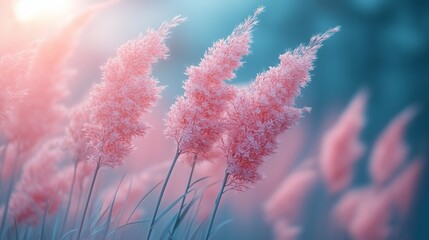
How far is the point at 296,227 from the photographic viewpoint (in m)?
6.79

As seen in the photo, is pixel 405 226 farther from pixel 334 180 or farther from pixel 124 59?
pixel 124 59

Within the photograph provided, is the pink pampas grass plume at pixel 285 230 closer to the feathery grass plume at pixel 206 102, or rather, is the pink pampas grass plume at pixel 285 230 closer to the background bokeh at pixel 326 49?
the background bokeh at pixel 326 49

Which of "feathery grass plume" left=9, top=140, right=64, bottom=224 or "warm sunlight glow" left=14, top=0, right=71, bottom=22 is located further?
"warm sunlight glow" left=14, top=0, right=71, bottom=22

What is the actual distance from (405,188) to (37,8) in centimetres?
585

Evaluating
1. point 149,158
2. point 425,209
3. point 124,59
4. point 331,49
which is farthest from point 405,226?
point 124,59

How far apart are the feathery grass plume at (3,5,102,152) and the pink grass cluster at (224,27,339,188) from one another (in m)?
1.88

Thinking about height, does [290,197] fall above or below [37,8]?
below

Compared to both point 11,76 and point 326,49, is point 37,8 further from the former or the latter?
point 326,49

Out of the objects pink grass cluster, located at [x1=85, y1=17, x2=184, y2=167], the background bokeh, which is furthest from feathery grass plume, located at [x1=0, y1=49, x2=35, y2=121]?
the background bokeh

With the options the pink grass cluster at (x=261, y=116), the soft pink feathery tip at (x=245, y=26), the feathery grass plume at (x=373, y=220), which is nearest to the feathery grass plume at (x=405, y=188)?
the feathery grass plume at (x=373, y=220)

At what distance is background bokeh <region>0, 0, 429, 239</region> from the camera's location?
6184mm

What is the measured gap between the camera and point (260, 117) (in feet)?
10.7

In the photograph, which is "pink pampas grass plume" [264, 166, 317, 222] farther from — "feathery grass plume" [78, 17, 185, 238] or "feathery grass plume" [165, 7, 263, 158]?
"feathery grass plume" [78, 17, 185, 238]

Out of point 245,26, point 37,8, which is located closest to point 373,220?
point 245,26
